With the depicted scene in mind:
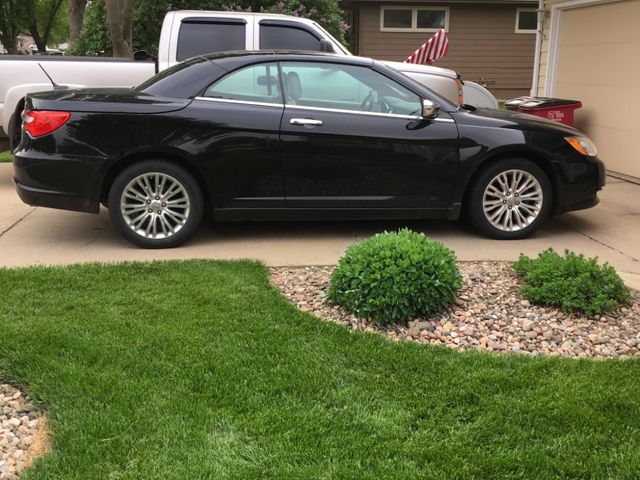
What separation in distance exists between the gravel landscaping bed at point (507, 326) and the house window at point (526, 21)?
17586 mm

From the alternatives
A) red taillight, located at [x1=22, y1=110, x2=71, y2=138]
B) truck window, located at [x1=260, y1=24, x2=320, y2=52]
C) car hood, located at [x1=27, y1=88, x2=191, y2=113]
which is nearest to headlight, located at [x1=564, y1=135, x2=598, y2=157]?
car hood, located at [x1=27, y1=88, x2=191, y2=113]

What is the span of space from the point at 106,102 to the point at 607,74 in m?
7.10

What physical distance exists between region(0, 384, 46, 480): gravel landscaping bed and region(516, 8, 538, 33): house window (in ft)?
65.3

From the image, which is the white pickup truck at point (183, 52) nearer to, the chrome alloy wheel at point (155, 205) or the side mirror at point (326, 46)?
the side mirror at point (326, 46)

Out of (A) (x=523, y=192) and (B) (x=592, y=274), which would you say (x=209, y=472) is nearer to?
(B) (x=592, y=274)

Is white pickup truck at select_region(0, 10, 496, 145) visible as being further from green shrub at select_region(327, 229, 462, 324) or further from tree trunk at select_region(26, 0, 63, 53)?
tree trunk at select_region(26, 0, 63, 53)

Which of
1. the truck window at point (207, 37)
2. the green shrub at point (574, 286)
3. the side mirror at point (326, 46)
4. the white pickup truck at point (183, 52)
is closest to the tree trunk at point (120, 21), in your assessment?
the white pickup truck at point (183, 52)

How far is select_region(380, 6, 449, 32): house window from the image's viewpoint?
20.0 m

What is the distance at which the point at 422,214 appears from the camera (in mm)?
5961

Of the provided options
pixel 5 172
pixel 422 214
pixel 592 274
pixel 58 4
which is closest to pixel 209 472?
pixel 592 274

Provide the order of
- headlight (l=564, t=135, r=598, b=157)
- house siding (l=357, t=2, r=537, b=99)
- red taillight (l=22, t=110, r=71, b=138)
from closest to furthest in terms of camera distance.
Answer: red taillight (l=22, t=110, r=71, b=138)
headlight (l=564, t=135, r=598, b=157)
house siding (l=357, t=2, r=537, b=99)

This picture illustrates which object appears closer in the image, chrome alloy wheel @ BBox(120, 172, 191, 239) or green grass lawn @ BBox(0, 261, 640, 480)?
green grass lawn @ BBox(0, 261, 640, 480)

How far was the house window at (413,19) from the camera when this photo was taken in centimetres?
2000

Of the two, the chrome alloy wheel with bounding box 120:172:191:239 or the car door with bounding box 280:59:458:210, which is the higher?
the car door with bounding box 280:59:458:210
